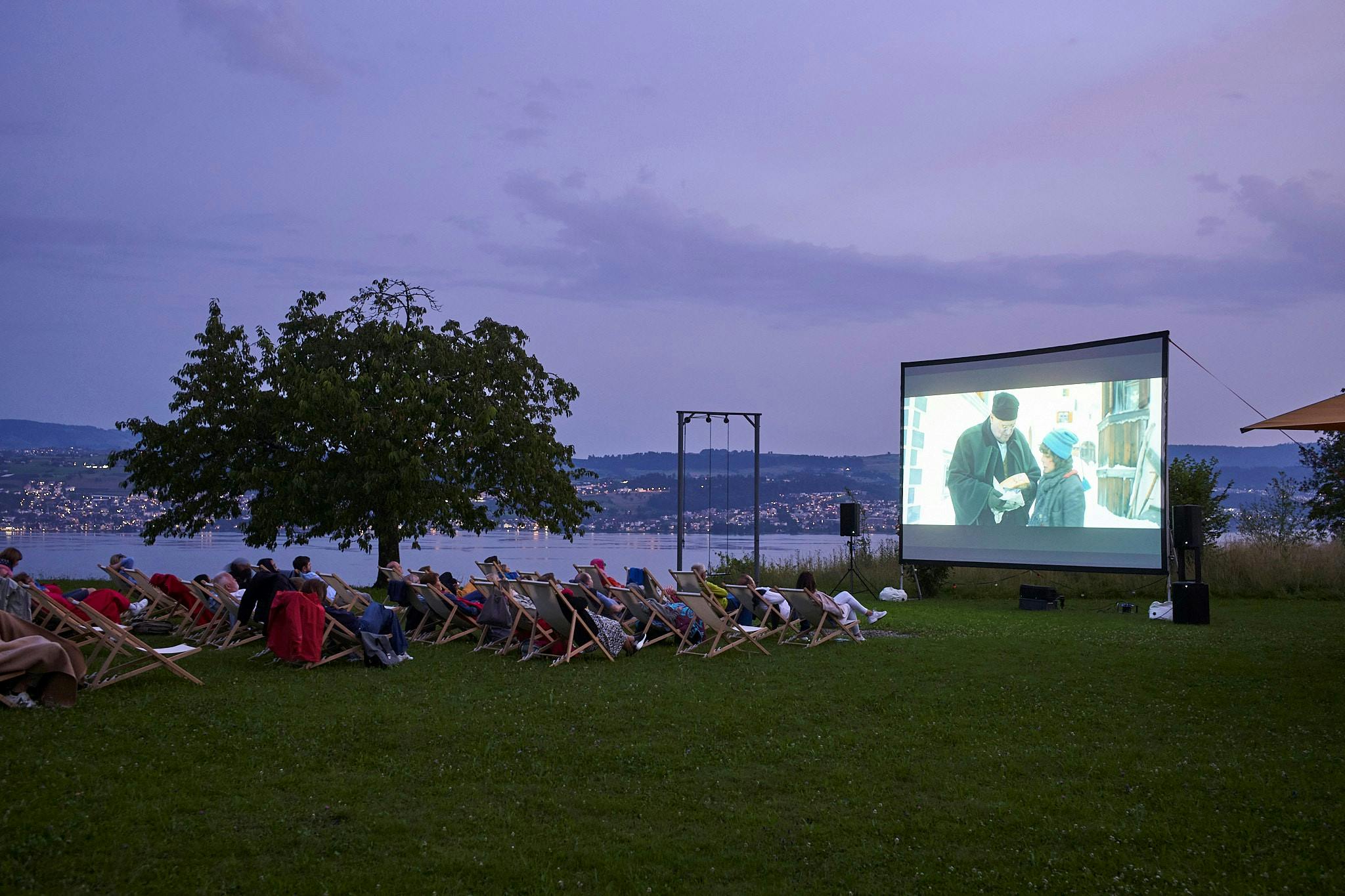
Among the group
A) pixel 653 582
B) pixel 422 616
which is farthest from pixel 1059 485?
pixel 422 616

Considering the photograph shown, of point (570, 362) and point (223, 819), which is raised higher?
point (570, 362)

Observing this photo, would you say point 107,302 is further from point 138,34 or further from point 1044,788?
point 1044,788

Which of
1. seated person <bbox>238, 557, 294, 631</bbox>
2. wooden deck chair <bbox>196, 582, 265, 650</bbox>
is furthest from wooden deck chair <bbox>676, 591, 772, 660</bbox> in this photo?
wooden deck chair <bbox>196, 582, 265, 650</bbox>

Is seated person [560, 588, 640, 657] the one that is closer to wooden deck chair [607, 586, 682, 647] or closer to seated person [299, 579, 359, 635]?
wooden deck chair [607, 586, 682, 647]

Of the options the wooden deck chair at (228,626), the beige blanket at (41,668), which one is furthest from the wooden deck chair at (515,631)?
the beige blanket at (41,668)

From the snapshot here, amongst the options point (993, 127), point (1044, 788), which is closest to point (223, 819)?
point (1044, 788)

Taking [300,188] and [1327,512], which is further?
[300,188]

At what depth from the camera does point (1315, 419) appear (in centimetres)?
714

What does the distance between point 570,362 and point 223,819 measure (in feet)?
197

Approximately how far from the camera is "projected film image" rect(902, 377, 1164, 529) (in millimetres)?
13062

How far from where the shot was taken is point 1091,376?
→ 44.7 ft

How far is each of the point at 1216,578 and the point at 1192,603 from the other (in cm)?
448

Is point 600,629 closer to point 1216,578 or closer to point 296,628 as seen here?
point 296,628

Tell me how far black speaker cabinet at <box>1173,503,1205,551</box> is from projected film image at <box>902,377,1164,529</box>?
0.42m
